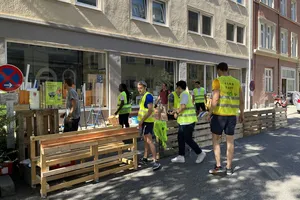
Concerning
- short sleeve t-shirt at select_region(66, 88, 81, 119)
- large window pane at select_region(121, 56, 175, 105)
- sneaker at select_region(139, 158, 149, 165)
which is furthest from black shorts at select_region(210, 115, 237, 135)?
large window pane at select_region(121, 56, 175, 105)

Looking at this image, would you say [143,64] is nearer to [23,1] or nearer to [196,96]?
[196,96]

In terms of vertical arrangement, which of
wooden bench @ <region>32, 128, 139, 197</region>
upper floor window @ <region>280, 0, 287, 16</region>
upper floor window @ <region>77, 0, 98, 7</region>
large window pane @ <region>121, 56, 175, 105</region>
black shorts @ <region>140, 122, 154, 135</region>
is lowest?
wooden bench @ <region>32, 128, 139, 197</region>

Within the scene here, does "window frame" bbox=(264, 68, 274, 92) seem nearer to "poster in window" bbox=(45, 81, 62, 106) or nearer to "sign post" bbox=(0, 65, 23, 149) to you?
"poster in window" bbox=(45, 81, 62, 106)

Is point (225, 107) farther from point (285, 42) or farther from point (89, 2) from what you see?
point (285, 42)

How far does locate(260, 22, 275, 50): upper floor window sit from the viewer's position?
861 inches

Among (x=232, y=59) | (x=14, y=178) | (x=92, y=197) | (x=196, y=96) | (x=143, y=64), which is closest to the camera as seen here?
(x=92, y=197)

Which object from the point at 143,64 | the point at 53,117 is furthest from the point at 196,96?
the point at 53,117

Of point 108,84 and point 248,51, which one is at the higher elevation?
point 248,51

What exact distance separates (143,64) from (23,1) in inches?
231

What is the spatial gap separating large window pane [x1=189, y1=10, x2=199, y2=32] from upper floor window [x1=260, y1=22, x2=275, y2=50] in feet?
26.2

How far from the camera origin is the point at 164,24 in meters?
14.1

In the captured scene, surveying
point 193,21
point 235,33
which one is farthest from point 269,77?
point 193,21

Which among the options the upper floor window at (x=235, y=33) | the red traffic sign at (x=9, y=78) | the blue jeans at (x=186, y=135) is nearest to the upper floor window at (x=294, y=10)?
the upper floor window at (x=235, y=33)

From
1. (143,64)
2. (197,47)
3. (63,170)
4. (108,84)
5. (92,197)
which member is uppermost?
(197,47)
